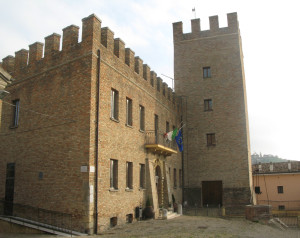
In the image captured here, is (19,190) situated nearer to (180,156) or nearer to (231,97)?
(180,156)

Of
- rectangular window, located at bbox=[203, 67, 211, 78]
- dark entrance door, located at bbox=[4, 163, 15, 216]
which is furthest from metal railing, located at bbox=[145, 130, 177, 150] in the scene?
rectangular window, located at bbox=[203, 67, 211, 78]

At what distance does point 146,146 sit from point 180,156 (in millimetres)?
7445

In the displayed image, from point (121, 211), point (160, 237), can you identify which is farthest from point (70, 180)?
point (160, 237)

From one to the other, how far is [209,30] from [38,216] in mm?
19850

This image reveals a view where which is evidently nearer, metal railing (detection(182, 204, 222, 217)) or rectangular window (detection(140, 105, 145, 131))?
rectangular window (detection(140, 105, 145, 131))

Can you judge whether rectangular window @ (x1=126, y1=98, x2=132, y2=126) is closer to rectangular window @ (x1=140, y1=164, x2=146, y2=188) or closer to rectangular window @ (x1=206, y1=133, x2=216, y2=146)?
rectangular window @ (x1=140, y1=164, x2=146, y2=188)

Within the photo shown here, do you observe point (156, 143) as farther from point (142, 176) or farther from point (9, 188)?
point (9, 188)

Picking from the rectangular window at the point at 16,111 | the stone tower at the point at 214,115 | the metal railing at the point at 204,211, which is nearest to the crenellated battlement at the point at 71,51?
the rectangular window at the point at 16,111

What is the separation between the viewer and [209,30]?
27391 mm

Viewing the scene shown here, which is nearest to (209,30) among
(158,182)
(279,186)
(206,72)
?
(206,72)

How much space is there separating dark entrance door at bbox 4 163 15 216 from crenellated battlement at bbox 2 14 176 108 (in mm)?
4811

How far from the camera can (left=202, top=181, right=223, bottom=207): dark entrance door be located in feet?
82.1

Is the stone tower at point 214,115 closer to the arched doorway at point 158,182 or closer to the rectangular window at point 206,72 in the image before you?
the rectangular window at point 206,72

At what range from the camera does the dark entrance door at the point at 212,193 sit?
25.0 metres
